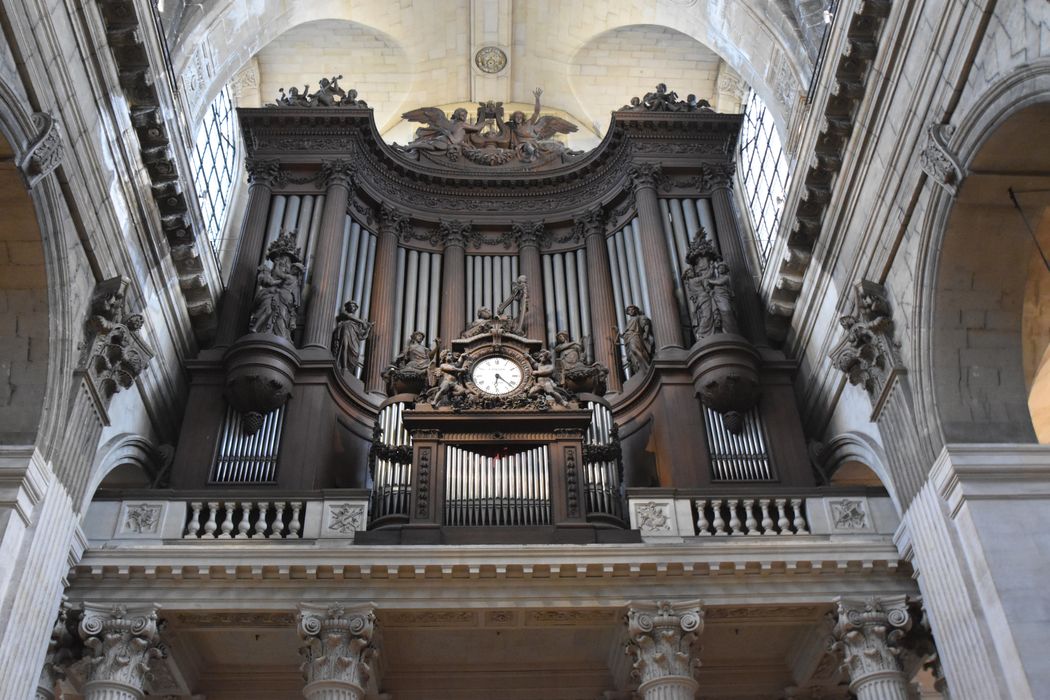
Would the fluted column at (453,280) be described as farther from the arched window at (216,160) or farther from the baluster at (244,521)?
the baluster at (244,521)

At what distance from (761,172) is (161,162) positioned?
954 cm

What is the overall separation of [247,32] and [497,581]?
32.7ft

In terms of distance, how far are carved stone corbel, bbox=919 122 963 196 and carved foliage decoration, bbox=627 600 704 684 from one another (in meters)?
4.53

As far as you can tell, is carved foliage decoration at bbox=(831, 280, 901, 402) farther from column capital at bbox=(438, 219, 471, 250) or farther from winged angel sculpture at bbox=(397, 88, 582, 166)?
winged angel sculpture at bbox=(397, 88, 582, 166)

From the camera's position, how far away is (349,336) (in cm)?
1381

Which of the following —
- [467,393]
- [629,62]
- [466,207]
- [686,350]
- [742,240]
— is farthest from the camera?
[629,62]

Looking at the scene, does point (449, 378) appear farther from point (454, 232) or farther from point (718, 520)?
A: point (454, 232)

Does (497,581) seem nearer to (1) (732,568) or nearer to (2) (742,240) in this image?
(1) (732,568)

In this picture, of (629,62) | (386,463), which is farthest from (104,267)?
(629,62)

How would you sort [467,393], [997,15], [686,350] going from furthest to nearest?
1. [686,350]
2. [467,393]
3. [997,15]

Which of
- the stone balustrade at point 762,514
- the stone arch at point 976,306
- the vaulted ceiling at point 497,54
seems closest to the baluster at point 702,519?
the stone balustrade at point 762,514

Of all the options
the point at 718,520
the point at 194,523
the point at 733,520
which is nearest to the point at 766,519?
the point at 733,520

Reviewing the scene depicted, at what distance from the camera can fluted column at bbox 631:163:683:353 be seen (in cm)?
1366

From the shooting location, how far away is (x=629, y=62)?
20578 millimetres
